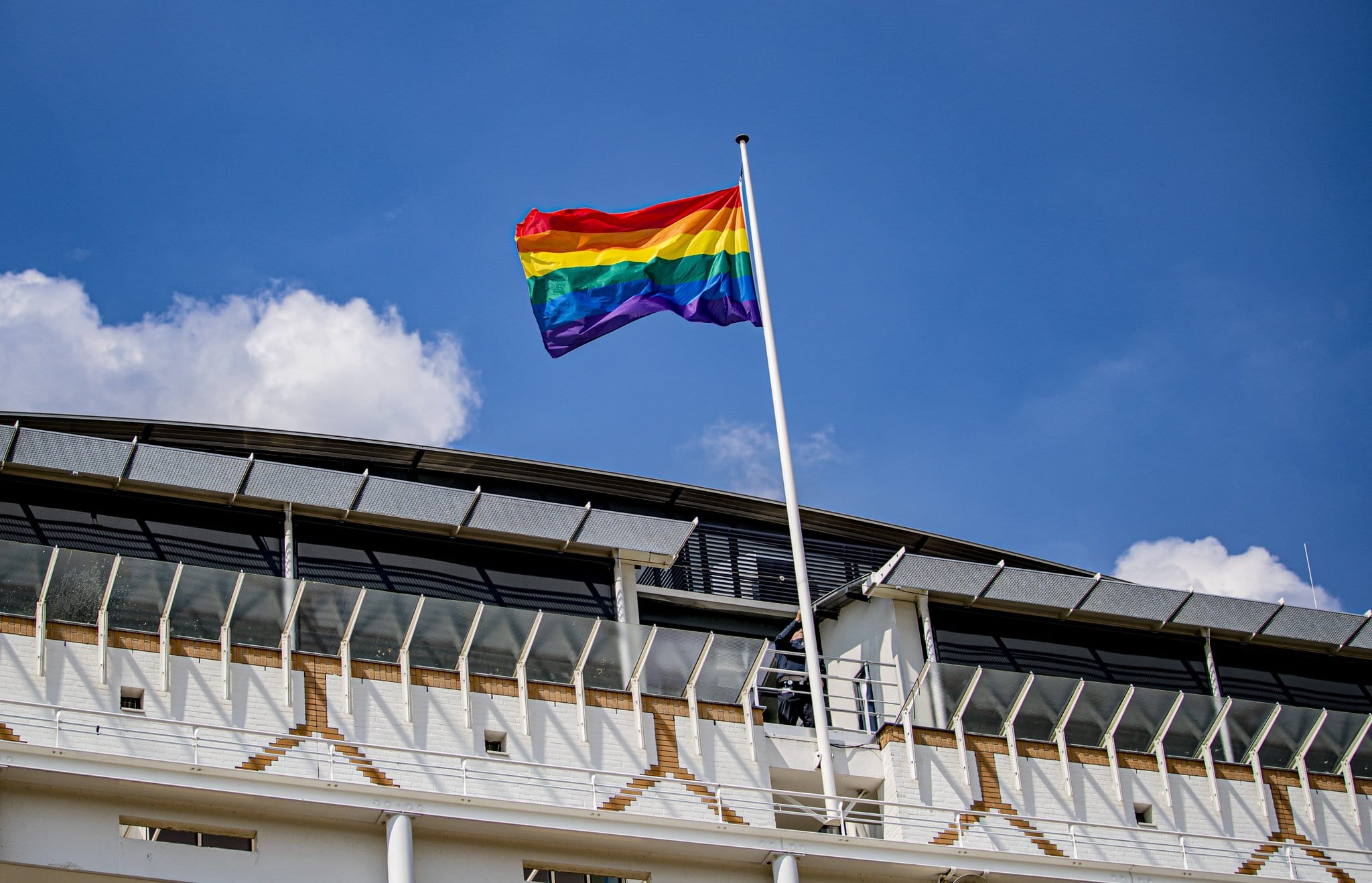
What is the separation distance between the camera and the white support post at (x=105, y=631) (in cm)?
2717

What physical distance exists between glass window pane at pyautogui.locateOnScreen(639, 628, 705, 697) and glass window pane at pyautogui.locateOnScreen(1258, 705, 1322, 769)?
1099 cm

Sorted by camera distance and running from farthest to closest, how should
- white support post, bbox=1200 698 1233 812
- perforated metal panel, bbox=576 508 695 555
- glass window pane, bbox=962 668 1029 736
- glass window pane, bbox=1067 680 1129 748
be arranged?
white support post, bbox=1200 698 1233 812
perforated metal panel, bbox=576 508 695 555
glass window pane, bbox=1067 680 1129 748
glass window pane, bbox=962 668 1029 736

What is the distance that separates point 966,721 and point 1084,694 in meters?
2.25

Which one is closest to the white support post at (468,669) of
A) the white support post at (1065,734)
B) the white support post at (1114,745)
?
the white support post at (1065,734)

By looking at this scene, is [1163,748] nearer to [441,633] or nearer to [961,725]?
[961,725]

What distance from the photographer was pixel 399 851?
87.0 feet

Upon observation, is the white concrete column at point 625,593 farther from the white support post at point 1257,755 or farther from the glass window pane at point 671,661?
the white support post at point 1257,755

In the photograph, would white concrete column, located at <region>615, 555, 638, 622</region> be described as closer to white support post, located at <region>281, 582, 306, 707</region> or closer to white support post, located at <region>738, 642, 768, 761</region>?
white support post, located at <region>738, 642, 768, 761</region>

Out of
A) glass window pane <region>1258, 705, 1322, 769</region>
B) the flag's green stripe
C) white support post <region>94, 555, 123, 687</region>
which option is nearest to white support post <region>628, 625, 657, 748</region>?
the flag's green stripe

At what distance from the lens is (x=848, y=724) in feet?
112

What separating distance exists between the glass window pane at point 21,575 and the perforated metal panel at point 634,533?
30.9ft

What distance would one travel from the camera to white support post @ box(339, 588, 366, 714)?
28.4 meters

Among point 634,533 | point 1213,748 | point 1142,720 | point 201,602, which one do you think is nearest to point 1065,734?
point 1142,720

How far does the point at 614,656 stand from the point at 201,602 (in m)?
6.47
